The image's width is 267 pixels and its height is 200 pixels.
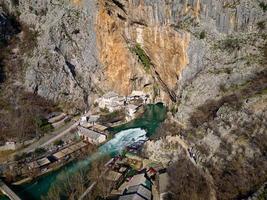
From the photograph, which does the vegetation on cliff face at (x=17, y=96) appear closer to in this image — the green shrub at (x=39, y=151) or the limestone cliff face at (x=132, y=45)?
the green shrub at (x=39, y=151)

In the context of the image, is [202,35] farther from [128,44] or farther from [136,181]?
[136,181]

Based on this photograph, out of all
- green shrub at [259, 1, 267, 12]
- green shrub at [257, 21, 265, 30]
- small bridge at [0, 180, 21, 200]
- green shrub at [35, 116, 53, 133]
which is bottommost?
small bridge at [0, 180, 21, 200]

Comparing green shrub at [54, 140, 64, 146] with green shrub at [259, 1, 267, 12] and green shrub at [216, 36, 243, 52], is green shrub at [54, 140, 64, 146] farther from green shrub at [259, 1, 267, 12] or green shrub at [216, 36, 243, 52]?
green shrub at [259, 1, 267, 12]

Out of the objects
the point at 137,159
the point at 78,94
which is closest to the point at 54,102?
the point at 78,94

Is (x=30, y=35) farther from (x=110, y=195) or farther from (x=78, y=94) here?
(x=110, y=195)

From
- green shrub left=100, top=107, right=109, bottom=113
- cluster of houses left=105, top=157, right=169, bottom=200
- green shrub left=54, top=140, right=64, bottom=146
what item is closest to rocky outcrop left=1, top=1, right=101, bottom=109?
green shrub left=100, top=107, right=109, bottom=113

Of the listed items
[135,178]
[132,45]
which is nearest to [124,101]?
[132,45]
